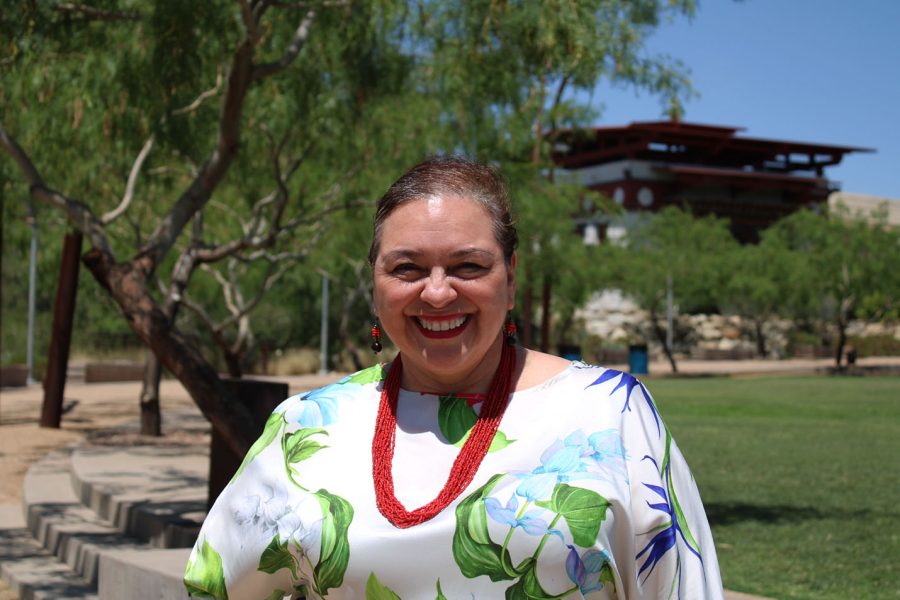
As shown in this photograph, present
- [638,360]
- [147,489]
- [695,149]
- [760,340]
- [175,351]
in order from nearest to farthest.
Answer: [175,351] → [147,489] → [638,360] → [760,340] → [695,149]

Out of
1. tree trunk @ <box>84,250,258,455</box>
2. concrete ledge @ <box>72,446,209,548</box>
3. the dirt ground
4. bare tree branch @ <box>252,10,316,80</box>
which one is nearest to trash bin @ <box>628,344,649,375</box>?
the dirt ground

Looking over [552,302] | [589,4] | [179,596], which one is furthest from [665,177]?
[179,596]

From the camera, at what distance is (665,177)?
2429 inches

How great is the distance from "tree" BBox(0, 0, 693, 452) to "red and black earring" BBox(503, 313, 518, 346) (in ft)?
15.4

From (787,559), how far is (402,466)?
6166mm

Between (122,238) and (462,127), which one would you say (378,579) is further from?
(122,238)

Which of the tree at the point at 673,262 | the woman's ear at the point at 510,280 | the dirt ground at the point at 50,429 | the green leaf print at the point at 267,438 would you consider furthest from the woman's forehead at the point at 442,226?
the tree at the point at 673,262

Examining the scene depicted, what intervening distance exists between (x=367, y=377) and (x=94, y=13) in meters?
7.00

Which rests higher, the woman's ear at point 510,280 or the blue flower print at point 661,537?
the woman's ear at point 510,280

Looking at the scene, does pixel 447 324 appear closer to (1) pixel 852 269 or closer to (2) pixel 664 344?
(2) pixel 664 344

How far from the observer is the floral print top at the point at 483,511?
7.20 ft

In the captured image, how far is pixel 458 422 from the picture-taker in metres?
2.42

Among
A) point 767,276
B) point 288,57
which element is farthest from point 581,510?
point 767,276

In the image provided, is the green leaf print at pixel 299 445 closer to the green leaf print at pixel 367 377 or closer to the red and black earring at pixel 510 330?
the green leaf print at pixel 367 377
